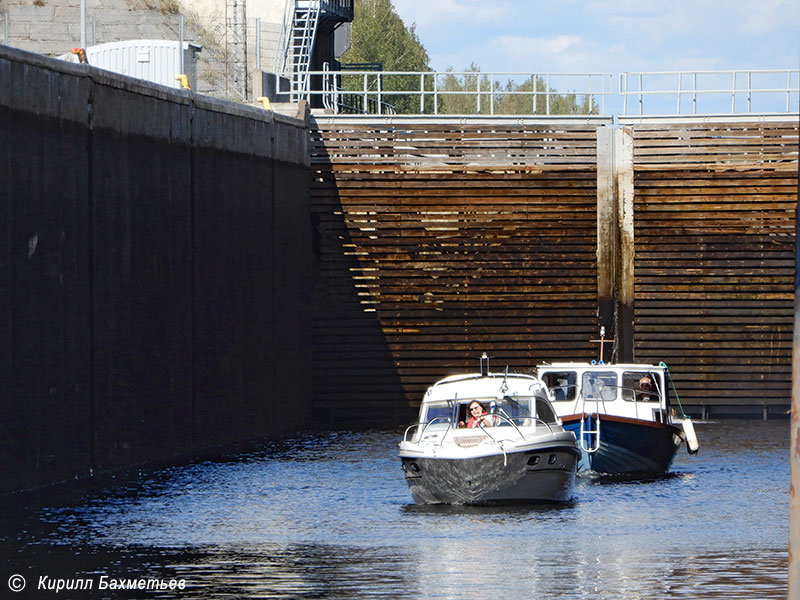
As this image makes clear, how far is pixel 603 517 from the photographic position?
23062mm

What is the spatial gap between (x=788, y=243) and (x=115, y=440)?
65.7ft

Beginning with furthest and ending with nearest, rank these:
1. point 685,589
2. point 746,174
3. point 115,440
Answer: point 746,174 < point 115,440 < point 685,589

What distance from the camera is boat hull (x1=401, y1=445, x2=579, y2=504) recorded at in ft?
76.3

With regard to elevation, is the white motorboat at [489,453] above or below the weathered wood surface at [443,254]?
below

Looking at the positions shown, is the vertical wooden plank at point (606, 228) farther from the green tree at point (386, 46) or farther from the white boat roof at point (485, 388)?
the green tree at point (386, 46)

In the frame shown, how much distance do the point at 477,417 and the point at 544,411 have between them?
4.75ft

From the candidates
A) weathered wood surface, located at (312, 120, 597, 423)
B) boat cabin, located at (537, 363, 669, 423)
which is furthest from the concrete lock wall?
boat cabin, located at (537, 363, 669, 423)

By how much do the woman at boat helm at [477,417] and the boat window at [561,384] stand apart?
5.70 m

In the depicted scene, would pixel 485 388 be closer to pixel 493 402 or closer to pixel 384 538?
pixel 493 402

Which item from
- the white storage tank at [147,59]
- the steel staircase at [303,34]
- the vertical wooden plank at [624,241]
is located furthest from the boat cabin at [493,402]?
the steel staircase at [303,34]

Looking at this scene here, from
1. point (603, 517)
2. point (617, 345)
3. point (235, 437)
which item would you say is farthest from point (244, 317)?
point (603, 517)

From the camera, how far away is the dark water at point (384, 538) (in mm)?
16984

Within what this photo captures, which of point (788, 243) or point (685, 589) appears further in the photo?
point (788, 243)

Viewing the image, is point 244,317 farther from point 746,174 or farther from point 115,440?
point 746,174
